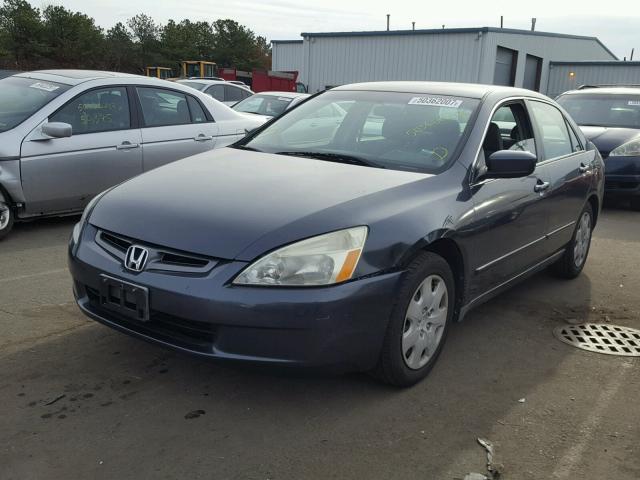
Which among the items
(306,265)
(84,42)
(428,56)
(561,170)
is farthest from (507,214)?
(84,42)

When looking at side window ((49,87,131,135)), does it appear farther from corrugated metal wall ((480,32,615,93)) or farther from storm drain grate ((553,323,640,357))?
corrugated metal wall ((480,32,615,93))

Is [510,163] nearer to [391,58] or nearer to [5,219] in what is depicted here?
[5,219]

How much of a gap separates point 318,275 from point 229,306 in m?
0.40

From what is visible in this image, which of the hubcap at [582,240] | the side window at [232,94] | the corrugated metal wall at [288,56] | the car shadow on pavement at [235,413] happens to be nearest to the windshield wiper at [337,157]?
the car shadow on pavement at [235,413]

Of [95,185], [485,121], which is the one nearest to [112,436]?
[485,121]

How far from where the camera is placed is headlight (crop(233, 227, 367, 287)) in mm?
2723

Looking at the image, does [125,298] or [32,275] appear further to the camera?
[32,275]

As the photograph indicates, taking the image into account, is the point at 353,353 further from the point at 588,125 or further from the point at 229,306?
the point at 588,125

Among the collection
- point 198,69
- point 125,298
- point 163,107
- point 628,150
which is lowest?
point 125,298

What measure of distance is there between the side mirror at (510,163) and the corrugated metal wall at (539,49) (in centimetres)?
2578

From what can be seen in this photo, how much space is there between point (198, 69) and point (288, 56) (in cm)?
620

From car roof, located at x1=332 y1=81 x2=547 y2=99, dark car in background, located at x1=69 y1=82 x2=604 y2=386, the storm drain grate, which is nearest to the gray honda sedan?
dark car in background, located at x1=69 y1=82 x2=604 y2=386

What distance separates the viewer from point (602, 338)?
4.21 m

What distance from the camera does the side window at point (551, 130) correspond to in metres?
4.64
